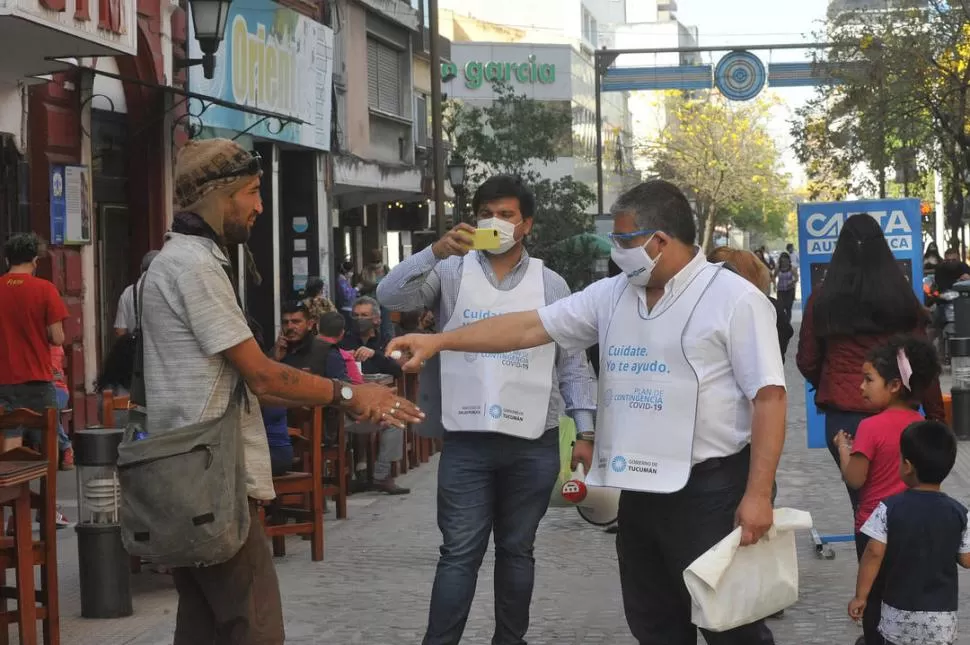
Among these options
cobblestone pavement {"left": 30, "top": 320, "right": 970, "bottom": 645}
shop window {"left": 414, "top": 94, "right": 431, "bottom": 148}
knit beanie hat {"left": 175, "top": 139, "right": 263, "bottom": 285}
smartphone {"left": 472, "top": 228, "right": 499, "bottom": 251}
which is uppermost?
shop window {"left": 414, "top": 94, "right": 431, "bottom": 148}

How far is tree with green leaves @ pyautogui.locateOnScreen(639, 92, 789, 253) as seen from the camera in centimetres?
8650

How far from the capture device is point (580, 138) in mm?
72875

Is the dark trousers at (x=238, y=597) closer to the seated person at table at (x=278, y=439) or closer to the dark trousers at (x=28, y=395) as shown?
the seated person at table at (x=278, y=439)

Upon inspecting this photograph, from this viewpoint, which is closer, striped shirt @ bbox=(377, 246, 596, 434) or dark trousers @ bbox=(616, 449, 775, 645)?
dark trousers @ bbox=(616, 449, 775, 645)

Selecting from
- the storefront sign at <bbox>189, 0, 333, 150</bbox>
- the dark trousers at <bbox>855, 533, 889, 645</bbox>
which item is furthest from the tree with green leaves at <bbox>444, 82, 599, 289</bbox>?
the dark trousers at <bbox>855, 533, 889, 645</bbox>

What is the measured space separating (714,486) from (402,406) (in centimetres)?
97

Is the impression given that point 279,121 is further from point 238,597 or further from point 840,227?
point 238,597

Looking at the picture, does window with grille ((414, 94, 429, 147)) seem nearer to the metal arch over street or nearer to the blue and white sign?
the metal arch over street

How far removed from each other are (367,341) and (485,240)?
27.6 feet

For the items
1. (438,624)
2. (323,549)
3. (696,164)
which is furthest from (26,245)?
(696,164)

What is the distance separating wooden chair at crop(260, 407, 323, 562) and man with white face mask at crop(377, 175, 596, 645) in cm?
336

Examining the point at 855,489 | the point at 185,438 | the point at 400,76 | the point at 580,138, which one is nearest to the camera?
the point at 185,438

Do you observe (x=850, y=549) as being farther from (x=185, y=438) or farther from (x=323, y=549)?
(x=185, y=438)

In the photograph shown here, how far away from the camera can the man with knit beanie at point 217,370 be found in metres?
4.67
